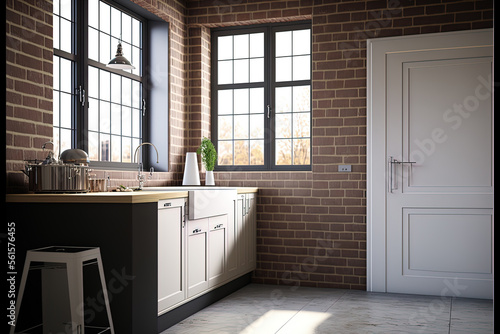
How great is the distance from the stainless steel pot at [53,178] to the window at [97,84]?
0.75m

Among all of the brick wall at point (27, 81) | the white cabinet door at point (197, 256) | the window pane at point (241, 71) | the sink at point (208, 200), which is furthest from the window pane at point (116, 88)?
the white cabinet door at point (197, 256)

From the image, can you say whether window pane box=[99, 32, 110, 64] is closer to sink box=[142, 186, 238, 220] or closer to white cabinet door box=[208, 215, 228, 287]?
sink box=[142, 186, 238, 220]

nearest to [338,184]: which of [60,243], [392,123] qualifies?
[392,123]

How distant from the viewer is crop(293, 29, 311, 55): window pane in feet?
18.0

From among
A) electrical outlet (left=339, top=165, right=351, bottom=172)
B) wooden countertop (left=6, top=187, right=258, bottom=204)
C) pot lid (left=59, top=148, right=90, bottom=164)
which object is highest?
pot lid (left=59, top=148, right=90, bottom=164)

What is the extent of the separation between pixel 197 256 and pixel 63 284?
1.20 metres

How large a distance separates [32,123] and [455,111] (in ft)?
11.7

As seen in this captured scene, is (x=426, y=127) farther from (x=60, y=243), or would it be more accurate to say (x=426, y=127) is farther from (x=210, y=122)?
(x=60, y=243)

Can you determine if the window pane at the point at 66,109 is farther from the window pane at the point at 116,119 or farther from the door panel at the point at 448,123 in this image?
the door panel at the point at 448,123

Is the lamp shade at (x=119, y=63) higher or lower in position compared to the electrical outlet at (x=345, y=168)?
higher

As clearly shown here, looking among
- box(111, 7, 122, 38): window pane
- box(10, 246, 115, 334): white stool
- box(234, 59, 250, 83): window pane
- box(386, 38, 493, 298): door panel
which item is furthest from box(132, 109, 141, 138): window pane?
box(386, 38, 493, 298): door panel

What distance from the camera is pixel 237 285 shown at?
5.09m

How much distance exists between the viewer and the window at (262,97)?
550 cm

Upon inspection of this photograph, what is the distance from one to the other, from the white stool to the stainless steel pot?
0.38 m
